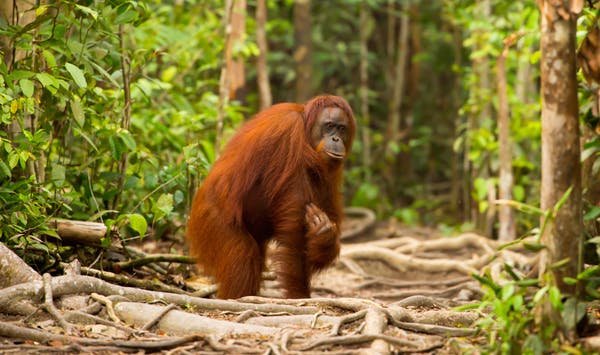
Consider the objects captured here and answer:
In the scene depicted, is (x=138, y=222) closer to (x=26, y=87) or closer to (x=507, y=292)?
(x=26, y=87)

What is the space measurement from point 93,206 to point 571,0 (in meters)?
3.09

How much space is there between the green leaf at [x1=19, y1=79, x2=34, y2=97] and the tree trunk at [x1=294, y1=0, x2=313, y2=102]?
689cm

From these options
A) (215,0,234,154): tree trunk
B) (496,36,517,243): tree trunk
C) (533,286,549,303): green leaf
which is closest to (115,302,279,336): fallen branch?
(533,286,549,303): green leaf

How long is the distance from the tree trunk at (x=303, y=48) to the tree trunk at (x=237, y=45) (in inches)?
70.1

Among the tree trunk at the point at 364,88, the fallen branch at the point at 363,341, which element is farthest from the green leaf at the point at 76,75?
the tree trunk at the point at 364,88

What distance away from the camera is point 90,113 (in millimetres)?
4832

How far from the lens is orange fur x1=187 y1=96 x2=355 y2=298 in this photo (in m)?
4.82

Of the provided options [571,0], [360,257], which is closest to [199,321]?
[571,0]

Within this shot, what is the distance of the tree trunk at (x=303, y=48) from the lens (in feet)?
35.6

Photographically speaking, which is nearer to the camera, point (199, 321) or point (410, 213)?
point (199, 321)

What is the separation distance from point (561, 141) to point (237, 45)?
5.30m

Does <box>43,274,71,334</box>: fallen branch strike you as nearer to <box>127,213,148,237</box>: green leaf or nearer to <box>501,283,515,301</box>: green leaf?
<box>127,213,148,237</box>: green leaf

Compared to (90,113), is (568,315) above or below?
below

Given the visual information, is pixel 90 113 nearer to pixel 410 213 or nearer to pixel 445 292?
pixel 445 292
